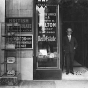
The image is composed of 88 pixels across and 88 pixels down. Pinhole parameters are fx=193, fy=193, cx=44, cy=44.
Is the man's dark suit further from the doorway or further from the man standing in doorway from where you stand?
the doorway

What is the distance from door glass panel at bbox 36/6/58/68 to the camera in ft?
28.1

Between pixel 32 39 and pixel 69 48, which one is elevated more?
pixel 32 39

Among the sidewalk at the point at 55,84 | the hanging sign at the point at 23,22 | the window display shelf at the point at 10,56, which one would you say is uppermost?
the hanging sign at the point at 23,22

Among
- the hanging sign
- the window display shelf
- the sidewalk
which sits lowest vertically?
the sidewalk

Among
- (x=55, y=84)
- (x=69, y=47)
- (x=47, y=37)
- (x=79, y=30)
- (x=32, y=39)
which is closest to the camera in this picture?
(x=55, y=84)

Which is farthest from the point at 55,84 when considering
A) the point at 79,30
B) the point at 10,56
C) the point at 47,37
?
the point at 79,30

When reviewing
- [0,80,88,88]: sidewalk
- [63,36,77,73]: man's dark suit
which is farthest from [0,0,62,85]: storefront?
[63,36,77,73]: man's dark suit

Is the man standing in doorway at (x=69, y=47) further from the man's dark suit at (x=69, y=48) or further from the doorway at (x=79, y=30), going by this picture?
the doorway at (x=79, y=30)

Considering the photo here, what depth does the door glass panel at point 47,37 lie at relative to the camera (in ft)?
28.1

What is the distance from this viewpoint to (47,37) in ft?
28.1

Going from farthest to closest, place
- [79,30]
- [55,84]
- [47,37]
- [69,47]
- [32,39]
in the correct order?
[79,30] → [69,47] → [47,37] → [32,39] → [55,84]

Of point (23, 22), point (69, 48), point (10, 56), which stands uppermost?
point (23, 22)

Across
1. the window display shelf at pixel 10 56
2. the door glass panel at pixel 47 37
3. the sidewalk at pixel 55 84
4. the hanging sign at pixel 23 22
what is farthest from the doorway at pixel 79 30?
the window display shelf at pixel 10 56

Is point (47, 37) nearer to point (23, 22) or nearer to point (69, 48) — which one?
point (23, 22)
